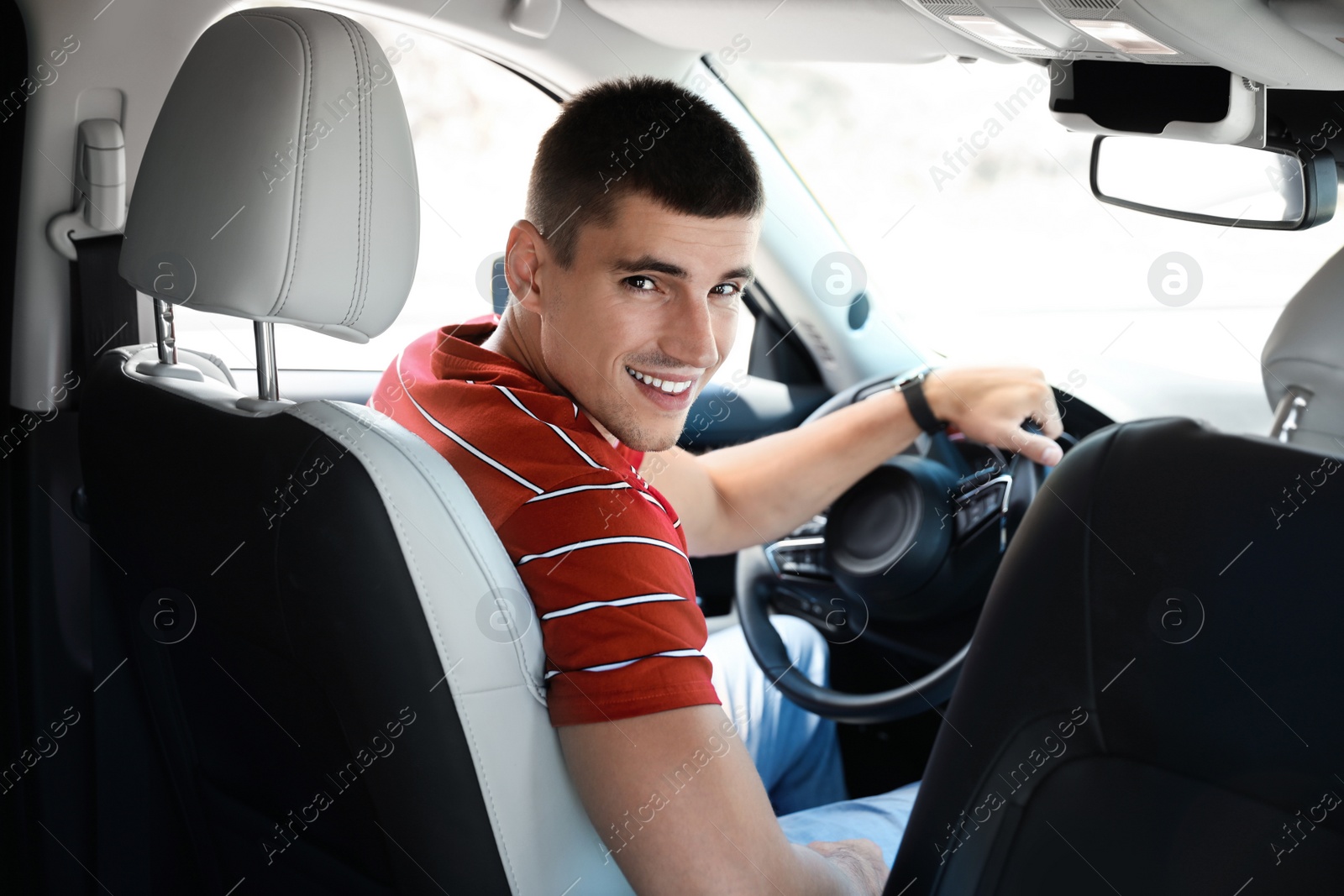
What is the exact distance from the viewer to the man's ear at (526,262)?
4.63 feet

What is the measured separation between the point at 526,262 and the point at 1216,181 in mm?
1030

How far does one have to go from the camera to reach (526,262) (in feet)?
4.68

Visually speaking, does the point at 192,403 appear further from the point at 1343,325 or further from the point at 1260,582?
the point at 1343,325

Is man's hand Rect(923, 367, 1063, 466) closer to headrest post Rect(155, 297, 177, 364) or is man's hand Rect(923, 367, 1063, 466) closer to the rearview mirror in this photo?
the rearview mirror

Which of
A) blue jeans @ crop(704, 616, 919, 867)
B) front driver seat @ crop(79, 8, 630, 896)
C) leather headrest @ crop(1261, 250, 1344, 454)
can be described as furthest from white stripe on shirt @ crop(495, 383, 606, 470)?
blue jeans @ crop(704, 616, 919, 867)

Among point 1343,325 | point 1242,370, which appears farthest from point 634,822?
point 1242,370

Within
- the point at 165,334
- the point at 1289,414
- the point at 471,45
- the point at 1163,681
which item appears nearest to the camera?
the point at 1163,681

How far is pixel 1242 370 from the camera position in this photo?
2412 millimetres

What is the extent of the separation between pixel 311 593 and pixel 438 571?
123 mm

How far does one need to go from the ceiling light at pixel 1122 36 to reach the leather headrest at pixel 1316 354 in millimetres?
291

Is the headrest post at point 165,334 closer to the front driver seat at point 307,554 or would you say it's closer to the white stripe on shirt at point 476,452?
the front driver seat at point 307,554

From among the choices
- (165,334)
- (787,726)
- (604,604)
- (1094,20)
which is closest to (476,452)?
(604,604)

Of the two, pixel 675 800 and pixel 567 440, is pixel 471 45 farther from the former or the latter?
pixel 675 800

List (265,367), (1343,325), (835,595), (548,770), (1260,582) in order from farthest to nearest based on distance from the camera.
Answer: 1. (835,595)
2. (265,367)
3. (1343,325)
4. (548,770)
5. (1260,582)
